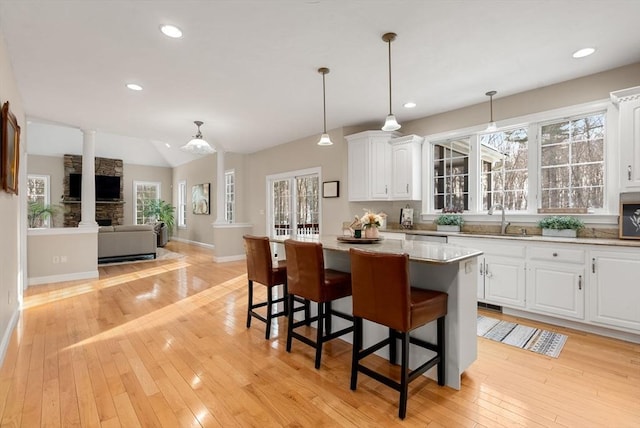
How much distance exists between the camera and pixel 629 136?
2.95m

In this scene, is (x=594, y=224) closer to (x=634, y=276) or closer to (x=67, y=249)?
(x=634, y=276)

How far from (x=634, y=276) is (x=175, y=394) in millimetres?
3862

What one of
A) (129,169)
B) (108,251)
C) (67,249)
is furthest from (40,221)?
(67,249)

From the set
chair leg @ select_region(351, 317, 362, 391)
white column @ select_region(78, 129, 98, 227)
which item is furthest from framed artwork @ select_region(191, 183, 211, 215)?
chair leg @ select_region(351, 317, 362, 391)

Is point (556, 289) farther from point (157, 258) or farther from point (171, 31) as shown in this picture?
point (157, 258)

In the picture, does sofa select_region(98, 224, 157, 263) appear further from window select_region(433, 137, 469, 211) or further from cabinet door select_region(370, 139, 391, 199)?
window select_region(433, 137, 469, 211)

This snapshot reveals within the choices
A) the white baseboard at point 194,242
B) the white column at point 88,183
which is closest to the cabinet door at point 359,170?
the white column at point 88,183

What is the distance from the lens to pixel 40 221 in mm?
8922

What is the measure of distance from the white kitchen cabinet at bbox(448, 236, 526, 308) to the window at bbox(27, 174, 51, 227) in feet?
36.3

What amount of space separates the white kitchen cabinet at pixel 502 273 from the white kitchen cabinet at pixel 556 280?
83 millimetres

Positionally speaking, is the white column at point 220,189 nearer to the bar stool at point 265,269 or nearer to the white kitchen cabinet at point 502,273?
the bar stool at point 265,269

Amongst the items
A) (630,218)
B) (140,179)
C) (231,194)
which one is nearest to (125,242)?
(231,194)

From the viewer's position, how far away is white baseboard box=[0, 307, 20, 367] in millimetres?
2521

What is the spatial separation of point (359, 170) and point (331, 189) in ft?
2.50
